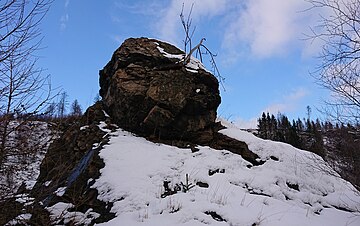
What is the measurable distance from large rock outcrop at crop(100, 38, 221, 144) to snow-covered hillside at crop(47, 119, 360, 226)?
0.60 metres

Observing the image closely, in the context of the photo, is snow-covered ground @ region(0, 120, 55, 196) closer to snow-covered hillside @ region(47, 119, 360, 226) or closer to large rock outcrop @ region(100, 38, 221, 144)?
snow-covered hillside @ region(47, 119, 360, 226)

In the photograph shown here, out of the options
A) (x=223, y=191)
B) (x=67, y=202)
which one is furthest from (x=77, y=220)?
(x=223, y=191)

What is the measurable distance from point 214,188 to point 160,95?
3.46m

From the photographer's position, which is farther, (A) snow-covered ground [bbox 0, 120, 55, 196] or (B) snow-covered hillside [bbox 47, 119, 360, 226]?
(B) snow-covered hillside [bbox 47, 119, 360, 226]

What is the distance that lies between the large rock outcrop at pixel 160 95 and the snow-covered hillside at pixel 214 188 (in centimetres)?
60

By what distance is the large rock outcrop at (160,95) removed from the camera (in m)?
8.21

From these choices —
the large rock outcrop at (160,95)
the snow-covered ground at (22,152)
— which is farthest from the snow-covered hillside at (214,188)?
the snow-covered ground at (22,152)

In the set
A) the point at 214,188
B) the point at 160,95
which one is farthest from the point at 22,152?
the point at 160,95

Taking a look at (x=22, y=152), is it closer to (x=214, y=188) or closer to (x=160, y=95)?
(x=214, y=188)

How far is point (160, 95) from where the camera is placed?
27.3ft

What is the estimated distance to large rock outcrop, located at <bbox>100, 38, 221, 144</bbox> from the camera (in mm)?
8211

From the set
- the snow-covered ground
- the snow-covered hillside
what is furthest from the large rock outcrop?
the snow-covered ground

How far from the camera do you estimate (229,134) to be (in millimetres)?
8688

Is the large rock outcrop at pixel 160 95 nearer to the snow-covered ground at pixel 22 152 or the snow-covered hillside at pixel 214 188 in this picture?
the snow-covered hillside at pixel 214 188
